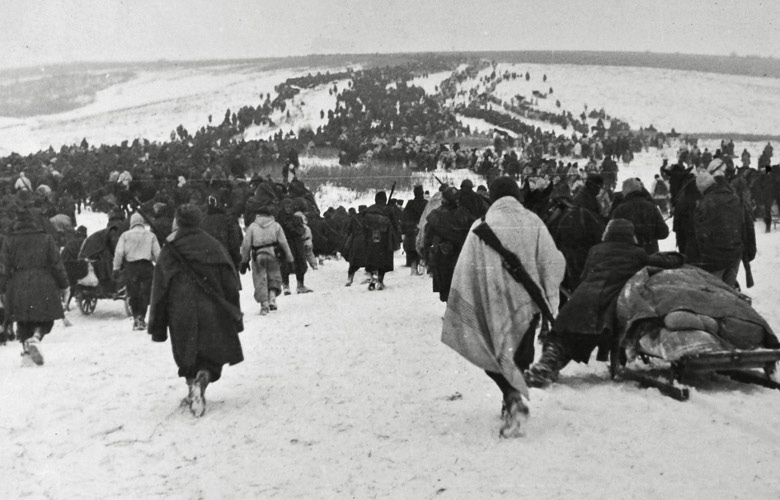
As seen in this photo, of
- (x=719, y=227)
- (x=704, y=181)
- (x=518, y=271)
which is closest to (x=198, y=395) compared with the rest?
(x=518, y=271)

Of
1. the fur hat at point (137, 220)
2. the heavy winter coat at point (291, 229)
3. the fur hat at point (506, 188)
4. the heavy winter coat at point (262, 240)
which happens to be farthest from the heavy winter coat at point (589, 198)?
the heavy winter coat at point (291, 229)

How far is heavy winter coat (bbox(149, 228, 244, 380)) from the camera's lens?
6.83 m

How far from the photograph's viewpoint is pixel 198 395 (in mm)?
6660

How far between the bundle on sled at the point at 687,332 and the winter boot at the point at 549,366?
42 centimetres

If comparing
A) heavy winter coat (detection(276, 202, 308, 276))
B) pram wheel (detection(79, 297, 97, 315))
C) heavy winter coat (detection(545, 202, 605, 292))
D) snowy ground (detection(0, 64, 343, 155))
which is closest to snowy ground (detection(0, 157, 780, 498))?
heavy winter coat (detection(545, 202, 605, 292))

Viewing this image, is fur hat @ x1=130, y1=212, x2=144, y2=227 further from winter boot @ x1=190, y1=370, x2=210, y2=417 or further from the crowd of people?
winter boot @ x1=190, y1=370, x2=210, y2=417

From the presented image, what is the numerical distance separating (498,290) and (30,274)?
20.4 ft

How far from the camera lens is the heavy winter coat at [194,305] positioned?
6828mm

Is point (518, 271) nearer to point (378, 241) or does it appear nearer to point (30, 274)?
point (30, 274)

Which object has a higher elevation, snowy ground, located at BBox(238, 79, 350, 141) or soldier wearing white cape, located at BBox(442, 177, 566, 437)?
soldier wearing white cape, located at BBox(442, 177, 566, 437)

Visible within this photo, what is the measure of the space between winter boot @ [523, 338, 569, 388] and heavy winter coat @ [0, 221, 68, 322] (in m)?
5.68

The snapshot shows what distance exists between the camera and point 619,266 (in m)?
7.06

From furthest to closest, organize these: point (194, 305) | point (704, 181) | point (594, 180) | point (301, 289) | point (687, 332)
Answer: point (301, 289) < point (594, 180) < point (704, 181) < point (194, 305) < point (687, 332)

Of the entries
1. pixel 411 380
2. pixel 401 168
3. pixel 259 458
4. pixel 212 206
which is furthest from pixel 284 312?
pixel 401 168
